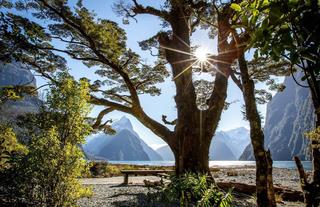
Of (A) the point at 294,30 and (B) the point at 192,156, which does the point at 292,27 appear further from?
(B) the point at 192,156

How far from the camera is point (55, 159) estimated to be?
16.4ft

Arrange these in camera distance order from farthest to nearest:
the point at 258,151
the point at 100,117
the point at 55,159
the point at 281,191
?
the point at 100,117, the point at 281,191, the point at 258,151, the point at 55,159

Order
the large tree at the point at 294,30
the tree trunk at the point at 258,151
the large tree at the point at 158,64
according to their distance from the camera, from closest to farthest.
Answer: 1. the large tree at the point at 294,30
2. the tree trunk at the point at 258,151
3. the large tree at the point at 158,64

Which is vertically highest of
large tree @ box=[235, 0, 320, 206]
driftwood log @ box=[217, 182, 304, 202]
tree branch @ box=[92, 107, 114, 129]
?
tree branch @ box=[92, 107, 114, 129]

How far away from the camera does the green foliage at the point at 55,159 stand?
4.96 meters

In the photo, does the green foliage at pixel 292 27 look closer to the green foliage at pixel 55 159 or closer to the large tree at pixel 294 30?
the large tree at pixel 294 30

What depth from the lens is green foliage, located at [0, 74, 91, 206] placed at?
496cm

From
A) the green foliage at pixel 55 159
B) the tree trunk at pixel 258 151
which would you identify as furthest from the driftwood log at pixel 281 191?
the green foliage at pixel 55 159

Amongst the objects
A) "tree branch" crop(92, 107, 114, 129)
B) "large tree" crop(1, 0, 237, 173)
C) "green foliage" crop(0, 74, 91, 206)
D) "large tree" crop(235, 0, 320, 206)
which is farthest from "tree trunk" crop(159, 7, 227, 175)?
"large tree" crop(235, 0, 320, 206)

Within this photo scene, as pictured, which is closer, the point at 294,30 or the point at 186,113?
the point at 294,30

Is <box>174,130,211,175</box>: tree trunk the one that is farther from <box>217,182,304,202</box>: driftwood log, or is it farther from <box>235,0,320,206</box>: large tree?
<box>235,0,320,206</box>: large tree

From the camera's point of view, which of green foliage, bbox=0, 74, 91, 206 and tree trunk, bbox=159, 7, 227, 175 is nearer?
green foliage, bbox=0, 74, 91, 206

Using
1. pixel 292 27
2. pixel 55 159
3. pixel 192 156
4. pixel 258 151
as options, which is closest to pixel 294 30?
pixel 292 27

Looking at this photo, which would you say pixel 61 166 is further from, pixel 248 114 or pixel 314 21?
pixel 314 21
